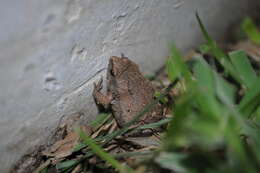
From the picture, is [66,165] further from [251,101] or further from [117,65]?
[251,101]

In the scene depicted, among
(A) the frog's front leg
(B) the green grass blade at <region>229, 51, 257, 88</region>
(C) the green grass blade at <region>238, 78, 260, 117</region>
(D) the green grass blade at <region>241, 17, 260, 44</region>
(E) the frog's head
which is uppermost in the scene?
(E) the frog's head

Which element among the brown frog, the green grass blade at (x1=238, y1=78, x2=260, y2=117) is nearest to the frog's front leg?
the brown frog

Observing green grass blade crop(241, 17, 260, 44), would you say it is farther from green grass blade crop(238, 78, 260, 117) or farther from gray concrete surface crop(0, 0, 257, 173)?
gray concrete surface crop(0, 0, 257, 173)

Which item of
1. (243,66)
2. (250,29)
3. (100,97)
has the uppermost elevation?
(100,97)

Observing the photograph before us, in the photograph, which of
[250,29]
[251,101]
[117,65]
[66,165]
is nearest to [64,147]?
[66,165]

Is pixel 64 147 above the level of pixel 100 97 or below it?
below

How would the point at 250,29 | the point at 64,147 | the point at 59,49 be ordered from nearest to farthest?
the point at 59,49
the point at 250,29
the point at 64,147

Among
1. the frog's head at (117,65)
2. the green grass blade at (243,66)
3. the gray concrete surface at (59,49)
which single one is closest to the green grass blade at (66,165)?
the gray concrete surface at (59,49)
